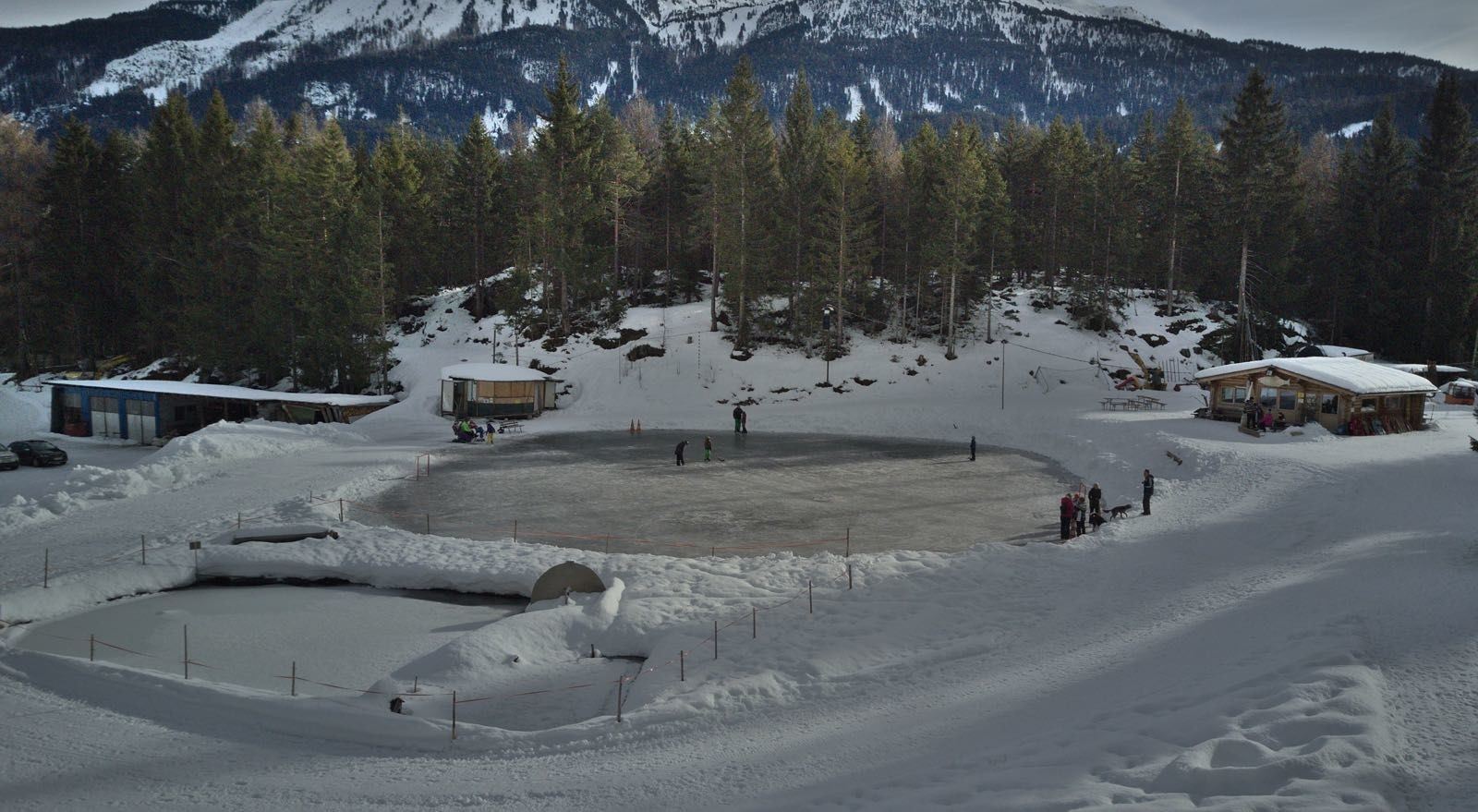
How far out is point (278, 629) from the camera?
1470 cm

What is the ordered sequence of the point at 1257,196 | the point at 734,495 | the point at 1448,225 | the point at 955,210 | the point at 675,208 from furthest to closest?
the point at 675,208
the point at 1448,225
the point at 955,210
the point at 1257,196
the point at 734,495

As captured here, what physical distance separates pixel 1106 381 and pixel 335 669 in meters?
45.4

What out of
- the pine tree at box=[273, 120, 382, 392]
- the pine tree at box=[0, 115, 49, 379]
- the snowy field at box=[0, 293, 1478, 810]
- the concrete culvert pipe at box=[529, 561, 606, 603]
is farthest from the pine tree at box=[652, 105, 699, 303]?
the concrete culvert pipe at box=[529, 561, 606, 603]

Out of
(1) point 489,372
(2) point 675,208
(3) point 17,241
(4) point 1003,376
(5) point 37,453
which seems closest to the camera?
(5) point 37,453

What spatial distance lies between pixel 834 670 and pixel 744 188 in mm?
43114

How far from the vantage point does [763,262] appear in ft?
168

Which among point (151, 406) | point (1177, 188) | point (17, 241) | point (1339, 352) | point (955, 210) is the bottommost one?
point (151, 406)

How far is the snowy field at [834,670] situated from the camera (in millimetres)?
7766

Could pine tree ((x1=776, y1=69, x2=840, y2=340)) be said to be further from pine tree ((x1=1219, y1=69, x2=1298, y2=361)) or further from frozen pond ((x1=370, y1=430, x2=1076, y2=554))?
pine tree ((x1=1219, y1=69, x2=1298, y2=361))

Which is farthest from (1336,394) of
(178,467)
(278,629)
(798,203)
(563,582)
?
(178,467)

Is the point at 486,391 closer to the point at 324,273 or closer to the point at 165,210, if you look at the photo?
the point at 324,273

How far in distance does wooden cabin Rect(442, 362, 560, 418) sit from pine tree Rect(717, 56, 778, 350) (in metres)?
14.8

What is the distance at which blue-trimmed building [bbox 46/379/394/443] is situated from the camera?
35688 mm

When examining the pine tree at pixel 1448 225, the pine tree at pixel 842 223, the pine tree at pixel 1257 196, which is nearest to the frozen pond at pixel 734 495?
the pine tree at pixel 842 223
